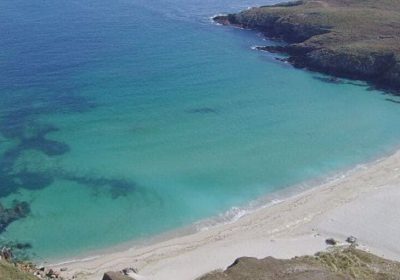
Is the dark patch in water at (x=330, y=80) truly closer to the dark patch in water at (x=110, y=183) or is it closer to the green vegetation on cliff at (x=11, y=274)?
the dark patch in water at (x=110, y=183)

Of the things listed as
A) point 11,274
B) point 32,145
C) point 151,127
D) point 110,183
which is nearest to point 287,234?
point 110,183

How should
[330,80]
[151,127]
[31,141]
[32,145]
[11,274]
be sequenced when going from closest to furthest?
1. [11,274]
2. [32,145]
3. [31,141]
4. [151,127]
5. [330,80]

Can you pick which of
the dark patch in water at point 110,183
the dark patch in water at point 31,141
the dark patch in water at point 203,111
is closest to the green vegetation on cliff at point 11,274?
the dark patch in water at point 31,141

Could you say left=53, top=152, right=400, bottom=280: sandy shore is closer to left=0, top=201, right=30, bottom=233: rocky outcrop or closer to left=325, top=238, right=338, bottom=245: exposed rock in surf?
left=325, top=238, right=338, bottom=245: exposed rock in surf

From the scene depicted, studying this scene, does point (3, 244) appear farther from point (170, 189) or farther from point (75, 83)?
point (75, 83)

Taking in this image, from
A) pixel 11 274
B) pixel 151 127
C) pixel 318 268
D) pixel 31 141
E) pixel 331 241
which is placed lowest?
pixel 331 241

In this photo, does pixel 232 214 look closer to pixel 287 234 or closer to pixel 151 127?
pixel 287 234
